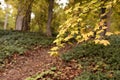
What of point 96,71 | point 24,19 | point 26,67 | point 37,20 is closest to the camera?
point 96,71

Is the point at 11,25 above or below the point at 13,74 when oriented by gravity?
above

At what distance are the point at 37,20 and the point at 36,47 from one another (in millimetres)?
10721

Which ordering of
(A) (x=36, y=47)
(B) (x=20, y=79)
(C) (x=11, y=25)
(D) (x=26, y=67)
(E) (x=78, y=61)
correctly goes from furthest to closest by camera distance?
(C) (x=11, y=25), (A) (x=36, y=47), (D) (x=26, y=67), (E) (x=78, y=61), (B) (x=20, y=79)

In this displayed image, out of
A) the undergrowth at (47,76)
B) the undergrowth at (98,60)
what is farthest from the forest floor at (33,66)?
the undergrowth at (98,60)

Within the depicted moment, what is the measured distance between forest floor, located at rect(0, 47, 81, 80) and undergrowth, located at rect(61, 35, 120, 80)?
430 mm

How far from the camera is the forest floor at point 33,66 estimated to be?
946cm

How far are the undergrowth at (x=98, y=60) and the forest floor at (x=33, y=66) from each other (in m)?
0.43

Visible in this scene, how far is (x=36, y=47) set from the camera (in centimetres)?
1445

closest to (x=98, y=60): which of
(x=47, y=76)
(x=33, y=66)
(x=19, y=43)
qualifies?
(x=47, y=76)

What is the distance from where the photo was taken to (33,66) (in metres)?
11.1

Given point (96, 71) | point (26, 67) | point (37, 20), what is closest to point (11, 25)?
point (37, 20)

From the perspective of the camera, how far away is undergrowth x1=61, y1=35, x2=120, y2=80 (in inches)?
328

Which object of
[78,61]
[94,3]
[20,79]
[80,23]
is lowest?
[20,79]

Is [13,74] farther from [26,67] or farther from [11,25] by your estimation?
[11,25]
